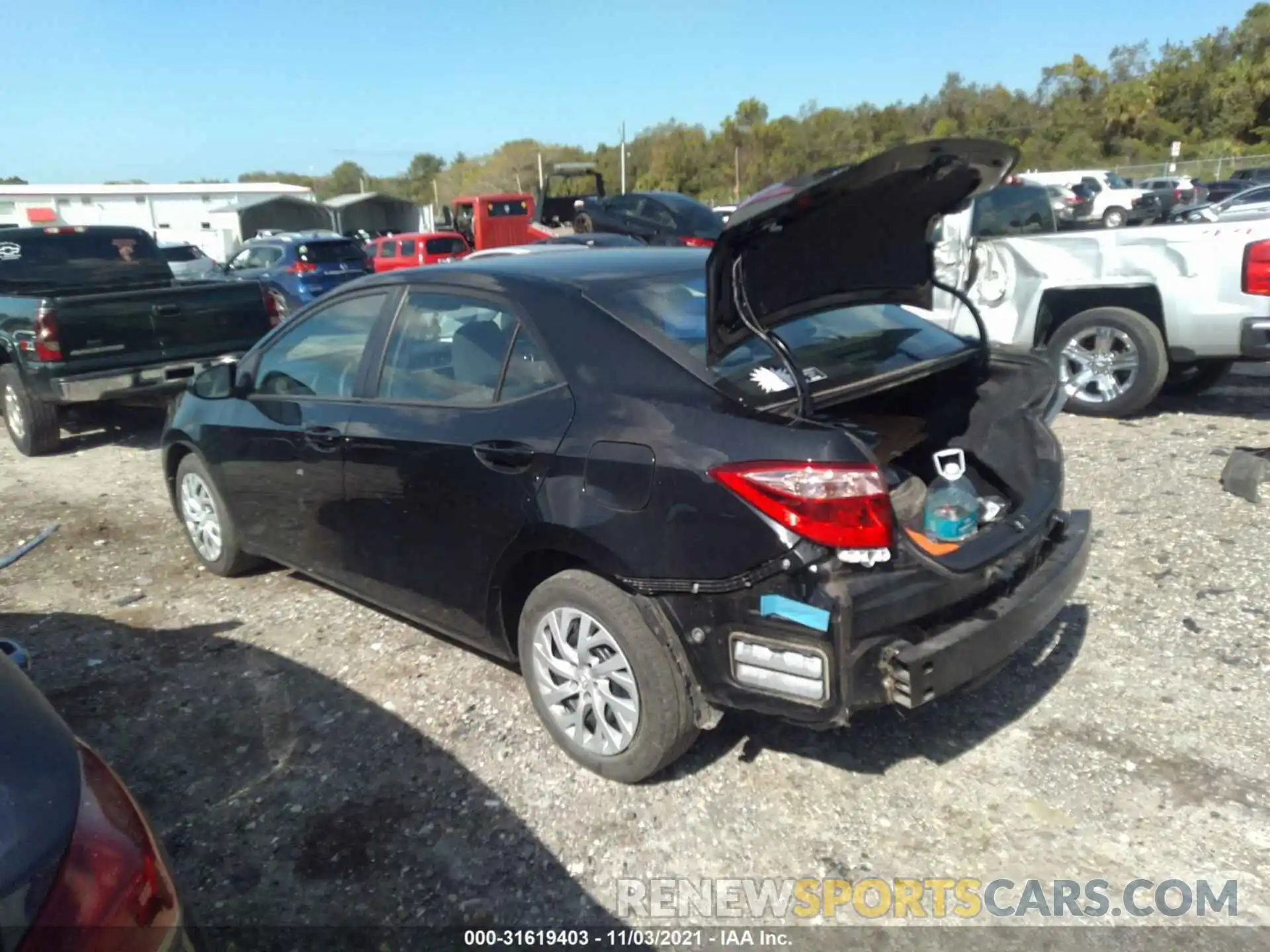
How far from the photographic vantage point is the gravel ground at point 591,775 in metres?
2.75

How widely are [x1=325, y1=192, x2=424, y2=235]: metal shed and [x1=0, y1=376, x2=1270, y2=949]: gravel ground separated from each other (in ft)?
145

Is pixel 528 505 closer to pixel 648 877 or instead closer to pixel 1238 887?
pixel 648 877

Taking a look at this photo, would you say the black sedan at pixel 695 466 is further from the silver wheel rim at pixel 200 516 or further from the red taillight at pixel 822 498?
the silver wheel rim at pixel 200 516

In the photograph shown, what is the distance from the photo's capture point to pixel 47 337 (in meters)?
7.19

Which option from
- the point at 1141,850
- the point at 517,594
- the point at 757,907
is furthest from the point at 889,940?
the point at 517,594

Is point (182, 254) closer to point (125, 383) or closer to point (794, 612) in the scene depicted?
point (125, 383)

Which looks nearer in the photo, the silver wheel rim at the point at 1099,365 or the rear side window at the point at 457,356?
the rear side window at the point at 457,356

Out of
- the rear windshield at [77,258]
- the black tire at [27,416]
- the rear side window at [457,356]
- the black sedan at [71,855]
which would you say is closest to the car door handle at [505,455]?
the rear side window at [457,356]

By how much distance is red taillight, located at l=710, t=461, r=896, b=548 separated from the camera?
8.35 feet

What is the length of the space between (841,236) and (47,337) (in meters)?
6.68

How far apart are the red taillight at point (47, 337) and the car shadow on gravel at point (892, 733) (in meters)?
6.45

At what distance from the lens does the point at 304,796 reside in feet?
10.4

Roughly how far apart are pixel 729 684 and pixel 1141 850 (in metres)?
1.32

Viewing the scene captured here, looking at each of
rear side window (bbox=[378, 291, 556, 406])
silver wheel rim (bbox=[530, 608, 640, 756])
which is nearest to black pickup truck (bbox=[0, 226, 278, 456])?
rear side window (bbox=[378, 291, 556, 406])
